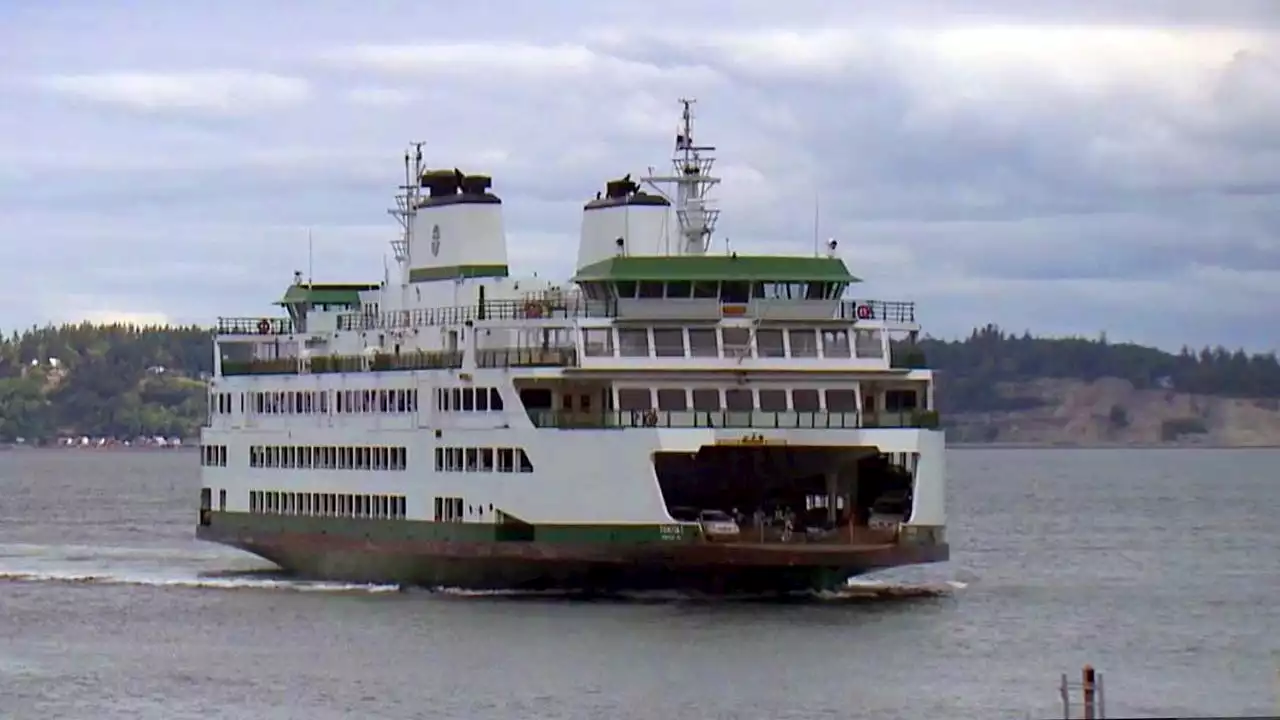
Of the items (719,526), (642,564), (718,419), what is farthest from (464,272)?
(719,526)

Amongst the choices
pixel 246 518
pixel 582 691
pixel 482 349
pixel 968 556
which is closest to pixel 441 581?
pixel 482 349

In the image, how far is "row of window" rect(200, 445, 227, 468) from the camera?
73.1 metres

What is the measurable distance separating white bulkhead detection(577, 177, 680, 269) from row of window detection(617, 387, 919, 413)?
6991 mm

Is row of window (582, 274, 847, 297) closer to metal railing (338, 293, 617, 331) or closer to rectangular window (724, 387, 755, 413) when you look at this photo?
metal railing (338, 293, 617, 331)

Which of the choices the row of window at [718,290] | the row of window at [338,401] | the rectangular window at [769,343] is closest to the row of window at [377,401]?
the row of window at [338,401]

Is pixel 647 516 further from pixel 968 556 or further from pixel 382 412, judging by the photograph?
pixel 968 556

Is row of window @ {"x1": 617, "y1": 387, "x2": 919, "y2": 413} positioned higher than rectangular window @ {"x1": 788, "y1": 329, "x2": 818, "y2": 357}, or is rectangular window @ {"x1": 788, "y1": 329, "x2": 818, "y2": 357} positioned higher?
rectangular window @ {"x1": 788, "y1": 329, "x2": 818, "y2": 357}

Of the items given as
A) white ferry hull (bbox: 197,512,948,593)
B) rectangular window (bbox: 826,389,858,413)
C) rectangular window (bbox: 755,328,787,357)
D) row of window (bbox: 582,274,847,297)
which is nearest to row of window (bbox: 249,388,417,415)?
white ferry hull (bbox: 197,512,948,593)

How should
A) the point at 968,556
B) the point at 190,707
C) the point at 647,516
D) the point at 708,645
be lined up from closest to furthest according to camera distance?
the point at 190,707, the point at 708,645, the point at 647,516, the point at 968,556

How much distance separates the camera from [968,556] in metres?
84.0

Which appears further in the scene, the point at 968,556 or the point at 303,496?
the point at 968,556

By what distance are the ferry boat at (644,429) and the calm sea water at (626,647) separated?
116 cm

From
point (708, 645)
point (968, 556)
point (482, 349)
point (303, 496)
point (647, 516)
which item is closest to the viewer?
point (708, 645)

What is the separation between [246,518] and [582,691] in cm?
2432
